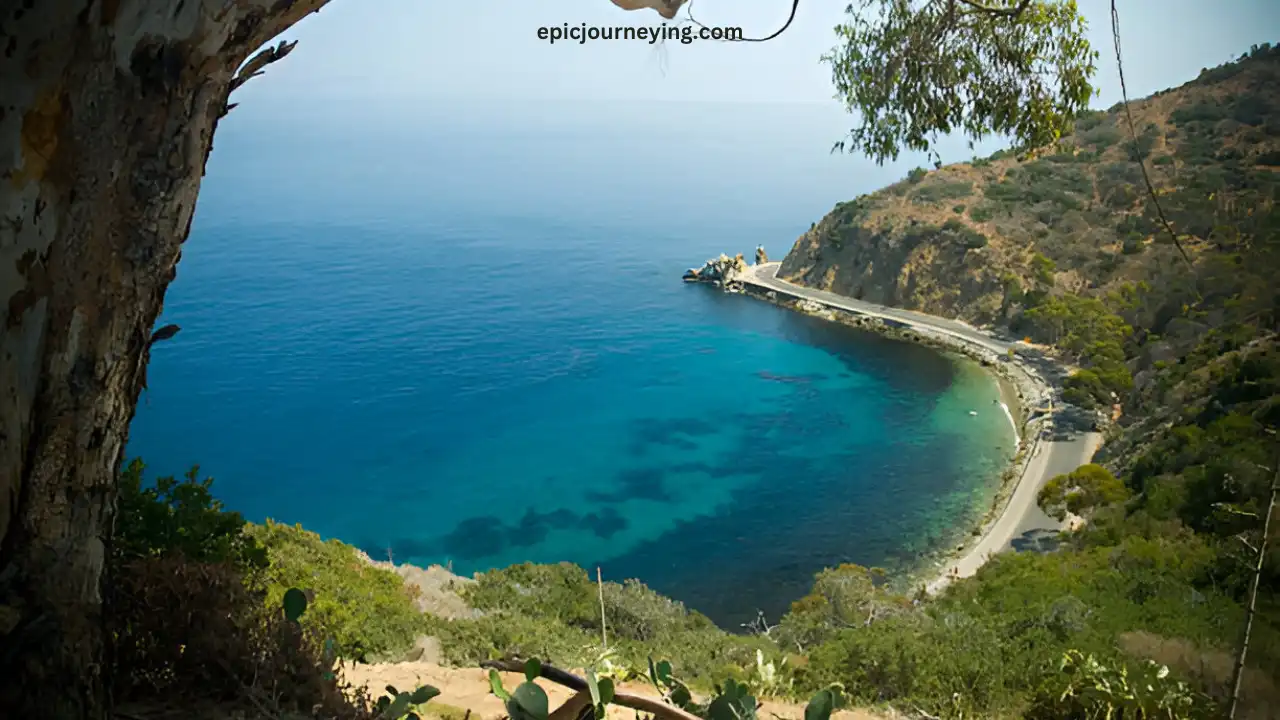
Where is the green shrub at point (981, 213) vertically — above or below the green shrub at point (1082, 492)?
above

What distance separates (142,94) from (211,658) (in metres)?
1.54

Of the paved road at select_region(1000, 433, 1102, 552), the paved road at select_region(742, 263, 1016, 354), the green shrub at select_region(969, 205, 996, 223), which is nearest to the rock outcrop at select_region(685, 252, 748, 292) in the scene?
the paved road at select_region(742, 263, 1016, 354)

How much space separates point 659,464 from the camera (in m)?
29.6

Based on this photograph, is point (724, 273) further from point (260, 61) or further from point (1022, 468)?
point (260, 61)

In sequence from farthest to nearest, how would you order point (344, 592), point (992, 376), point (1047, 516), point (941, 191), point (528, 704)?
point (941, 191) → point (992, 376) → point (1047, 516) → point (344, 592) → point (528, 704)

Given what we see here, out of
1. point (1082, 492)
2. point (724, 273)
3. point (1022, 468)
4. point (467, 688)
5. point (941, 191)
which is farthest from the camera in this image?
point (724, 273)

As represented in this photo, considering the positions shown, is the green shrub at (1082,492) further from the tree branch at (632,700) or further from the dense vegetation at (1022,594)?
the tree branch at (632,700)

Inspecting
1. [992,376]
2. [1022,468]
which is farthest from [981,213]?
[1022,468]

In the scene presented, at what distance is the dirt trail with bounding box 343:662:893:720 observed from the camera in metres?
3.92

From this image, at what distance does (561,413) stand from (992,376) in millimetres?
17979

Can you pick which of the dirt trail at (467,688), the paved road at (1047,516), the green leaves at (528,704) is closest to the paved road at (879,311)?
the paved road at (1047,516)

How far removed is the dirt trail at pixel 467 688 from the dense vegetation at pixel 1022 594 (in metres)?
0.22

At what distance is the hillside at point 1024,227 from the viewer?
33.6m

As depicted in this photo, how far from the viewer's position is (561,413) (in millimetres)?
35156
